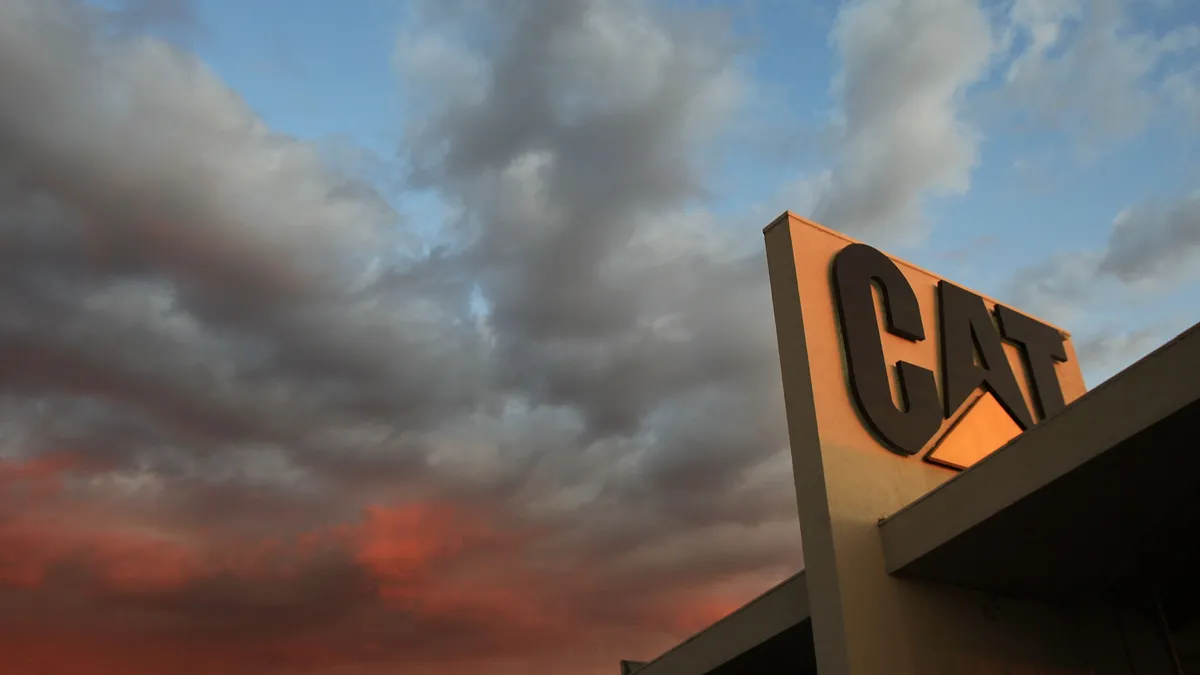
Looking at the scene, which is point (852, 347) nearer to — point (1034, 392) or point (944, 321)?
point (944, 321)

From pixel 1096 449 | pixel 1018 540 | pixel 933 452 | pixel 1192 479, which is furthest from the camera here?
pixel 933 452

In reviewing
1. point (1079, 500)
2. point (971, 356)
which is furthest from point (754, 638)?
point (971, 356)

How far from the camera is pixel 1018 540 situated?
1545 cm

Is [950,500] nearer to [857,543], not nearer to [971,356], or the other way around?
[857,543]

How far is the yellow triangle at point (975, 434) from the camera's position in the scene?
18891 millimetres

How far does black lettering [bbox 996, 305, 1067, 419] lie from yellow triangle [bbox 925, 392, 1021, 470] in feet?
6.33

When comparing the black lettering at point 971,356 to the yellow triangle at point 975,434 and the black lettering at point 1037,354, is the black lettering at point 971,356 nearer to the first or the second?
the yellow triangle at point 975,434

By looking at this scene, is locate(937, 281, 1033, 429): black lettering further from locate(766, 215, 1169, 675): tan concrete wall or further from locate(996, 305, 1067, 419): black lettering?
locate(766, 215, 1169, 675): tan concrete wall

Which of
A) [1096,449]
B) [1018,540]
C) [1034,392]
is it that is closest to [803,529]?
[1018,540]

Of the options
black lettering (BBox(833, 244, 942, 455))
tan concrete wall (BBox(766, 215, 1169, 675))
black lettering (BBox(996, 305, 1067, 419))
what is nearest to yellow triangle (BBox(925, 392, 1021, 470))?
tan concrete wall (BBox(766, 215, 1169, 675))

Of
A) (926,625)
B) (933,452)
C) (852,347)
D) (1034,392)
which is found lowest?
(926,625)

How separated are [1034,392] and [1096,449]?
32.3ft

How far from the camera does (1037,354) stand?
23.2 metres

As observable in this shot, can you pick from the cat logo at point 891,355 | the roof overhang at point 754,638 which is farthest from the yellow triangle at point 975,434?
the roof overhang at point 754,638
